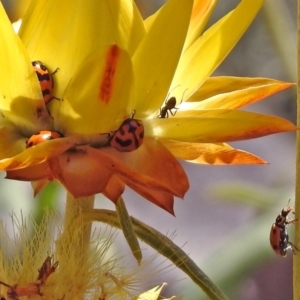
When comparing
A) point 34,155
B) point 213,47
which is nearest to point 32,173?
point 34,155

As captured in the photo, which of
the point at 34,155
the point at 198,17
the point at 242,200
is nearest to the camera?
the point at 34,155

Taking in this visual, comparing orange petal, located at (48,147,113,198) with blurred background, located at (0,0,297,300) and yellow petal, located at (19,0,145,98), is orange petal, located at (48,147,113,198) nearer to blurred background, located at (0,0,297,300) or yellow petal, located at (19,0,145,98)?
yellow petal, located at (19,0,145,98)

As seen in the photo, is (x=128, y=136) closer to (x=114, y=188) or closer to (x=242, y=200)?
(x=114, y=188)

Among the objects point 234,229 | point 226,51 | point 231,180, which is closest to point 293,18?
point 231,180

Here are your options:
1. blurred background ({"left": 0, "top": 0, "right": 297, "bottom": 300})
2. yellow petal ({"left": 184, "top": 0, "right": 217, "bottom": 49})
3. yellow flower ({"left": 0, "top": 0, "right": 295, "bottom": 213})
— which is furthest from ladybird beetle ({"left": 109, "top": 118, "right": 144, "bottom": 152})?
blurred background ({"left": 0, "top": 0, "right": 297, "bottom": 300})

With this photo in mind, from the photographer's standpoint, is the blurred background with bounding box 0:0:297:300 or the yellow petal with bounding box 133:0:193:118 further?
the blurred background with bounding box 0:0:297:300

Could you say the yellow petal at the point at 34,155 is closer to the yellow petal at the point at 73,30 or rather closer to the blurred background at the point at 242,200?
the yellow petal at the point at 73,30

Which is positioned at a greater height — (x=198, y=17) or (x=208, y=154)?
A: (x=198, y=17)
